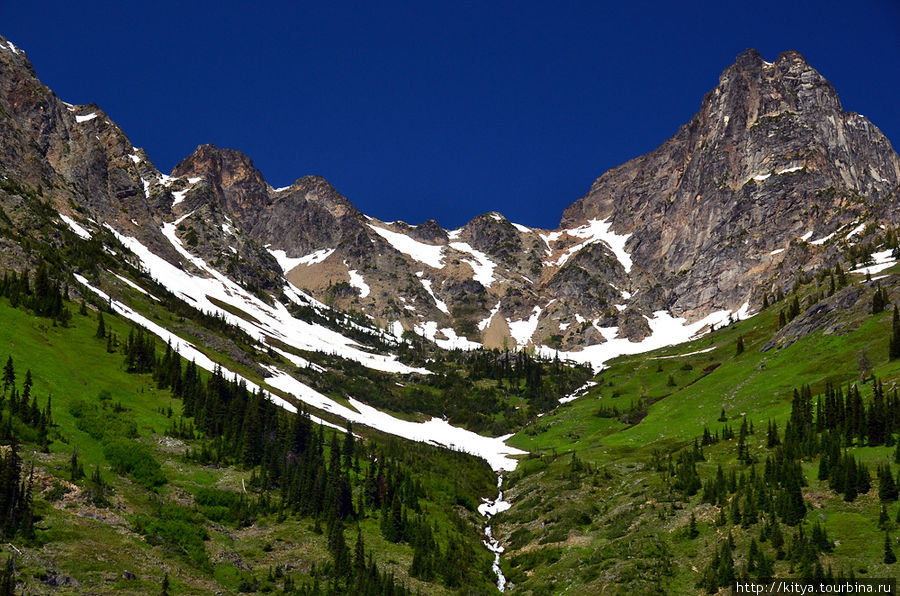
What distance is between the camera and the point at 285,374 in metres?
176

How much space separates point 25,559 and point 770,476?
65.2m

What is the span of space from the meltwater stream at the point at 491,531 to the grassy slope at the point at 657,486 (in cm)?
142

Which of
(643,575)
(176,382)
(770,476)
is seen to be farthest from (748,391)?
(176,382)

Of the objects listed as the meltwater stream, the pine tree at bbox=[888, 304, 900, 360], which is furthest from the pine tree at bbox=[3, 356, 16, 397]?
the pine tree at bbox=[888, 304, 900, 360]

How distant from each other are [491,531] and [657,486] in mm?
25308

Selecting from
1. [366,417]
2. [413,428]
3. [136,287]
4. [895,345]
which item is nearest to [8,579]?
[895,345]

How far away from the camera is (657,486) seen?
82438mm

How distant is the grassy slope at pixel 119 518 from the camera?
48.2 meters

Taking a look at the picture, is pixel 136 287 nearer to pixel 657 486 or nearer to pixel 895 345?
pixel 657 486

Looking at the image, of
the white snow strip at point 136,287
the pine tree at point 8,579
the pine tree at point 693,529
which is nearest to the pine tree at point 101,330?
the white snow strip at point 136,287

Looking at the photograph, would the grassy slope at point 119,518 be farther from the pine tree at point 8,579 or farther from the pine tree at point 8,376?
the pine tree at point 8,376

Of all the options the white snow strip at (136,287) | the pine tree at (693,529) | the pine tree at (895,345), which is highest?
the white snow strip at (136,287)

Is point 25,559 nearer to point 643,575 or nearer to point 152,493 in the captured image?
point 152,493

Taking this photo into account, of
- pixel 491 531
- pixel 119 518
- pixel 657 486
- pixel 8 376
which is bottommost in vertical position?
pixel 119 518
